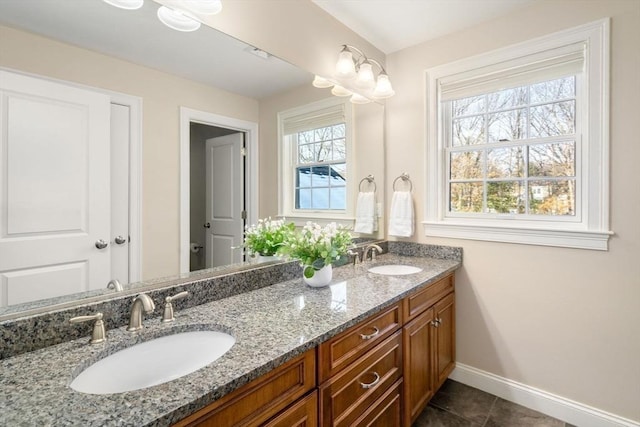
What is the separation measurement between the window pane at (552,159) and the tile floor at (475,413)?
1.41 m

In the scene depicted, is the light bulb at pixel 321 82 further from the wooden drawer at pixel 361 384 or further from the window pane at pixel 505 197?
the wooden drawer at pixel 361 384

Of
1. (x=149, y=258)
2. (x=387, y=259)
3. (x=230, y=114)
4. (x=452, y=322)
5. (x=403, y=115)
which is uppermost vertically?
(x=403, y=115)

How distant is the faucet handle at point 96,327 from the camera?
0.96m

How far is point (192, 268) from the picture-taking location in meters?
1.36

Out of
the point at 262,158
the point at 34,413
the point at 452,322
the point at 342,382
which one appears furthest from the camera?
the point at 452,322

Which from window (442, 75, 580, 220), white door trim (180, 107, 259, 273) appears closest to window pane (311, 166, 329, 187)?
white door trim (180, 107, 259, 273)

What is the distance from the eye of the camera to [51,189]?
3.18ft

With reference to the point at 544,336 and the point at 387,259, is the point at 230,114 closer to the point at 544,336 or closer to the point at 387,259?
the point at 387,259

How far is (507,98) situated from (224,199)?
185 centimetres

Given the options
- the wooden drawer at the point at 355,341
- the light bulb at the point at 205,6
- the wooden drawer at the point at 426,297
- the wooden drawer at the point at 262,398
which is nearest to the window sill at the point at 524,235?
the wooden drawer at the point at 426,297

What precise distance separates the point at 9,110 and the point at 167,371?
0.86 metres

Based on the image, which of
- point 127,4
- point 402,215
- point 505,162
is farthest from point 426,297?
point 127,4

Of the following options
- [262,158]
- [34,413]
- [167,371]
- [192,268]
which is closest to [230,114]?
[262,158]

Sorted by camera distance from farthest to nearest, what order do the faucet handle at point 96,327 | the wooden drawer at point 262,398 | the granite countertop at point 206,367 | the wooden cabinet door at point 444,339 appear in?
the wooden cabinet door at point 444,339 < the faucet handle at point 96,327 < the wooden drawer at point 262,398 < the granite countertop at point 206,367
